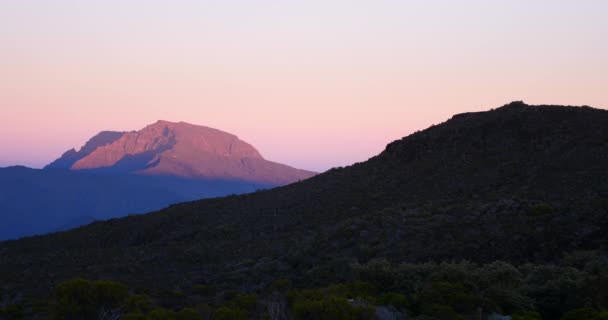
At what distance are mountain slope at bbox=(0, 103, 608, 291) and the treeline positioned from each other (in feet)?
15.3

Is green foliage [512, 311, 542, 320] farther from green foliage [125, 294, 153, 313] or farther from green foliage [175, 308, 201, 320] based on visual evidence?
green foliage [125, 294, 153, 313]

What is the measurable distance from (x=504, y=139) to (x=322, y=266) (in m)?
20.6

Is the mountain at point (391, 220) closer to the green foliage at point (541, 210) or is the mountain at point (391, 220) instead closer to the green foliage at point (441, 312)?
the green foliage at point (541, 210)

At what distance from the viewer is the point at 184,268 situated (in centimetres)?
2561

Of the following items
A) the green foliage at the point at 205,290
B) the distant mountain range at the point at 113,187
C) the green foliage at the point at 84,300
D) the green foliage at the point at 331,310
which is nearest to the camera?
the green foliage at the point at 331,310

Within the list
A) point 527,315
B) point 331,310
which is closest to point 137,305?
point 331,310

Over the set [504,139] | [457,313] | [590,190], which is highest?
[504,139]

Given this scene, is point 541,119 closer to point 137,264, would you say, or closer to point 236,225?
point 236,225

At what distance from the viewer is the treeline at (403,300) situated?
12.2 meters

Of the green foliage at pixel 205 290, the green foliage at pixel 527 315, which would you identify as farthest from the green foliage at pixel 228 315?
the green foliage at pixel 205 290

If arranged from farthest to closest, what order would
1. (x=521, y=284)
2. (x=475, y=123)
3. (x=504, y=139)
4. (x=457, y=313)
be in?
(x=475, y=123) → (x=504, y=139) → (x=521, y=284) → (x=457, y=313)

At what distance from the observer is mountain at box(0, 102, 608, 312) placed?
21906mm

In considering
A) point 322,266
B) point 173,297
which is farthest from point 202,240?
point 173,297

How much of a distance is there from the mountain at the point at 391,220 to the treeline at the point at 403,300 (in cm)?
139
